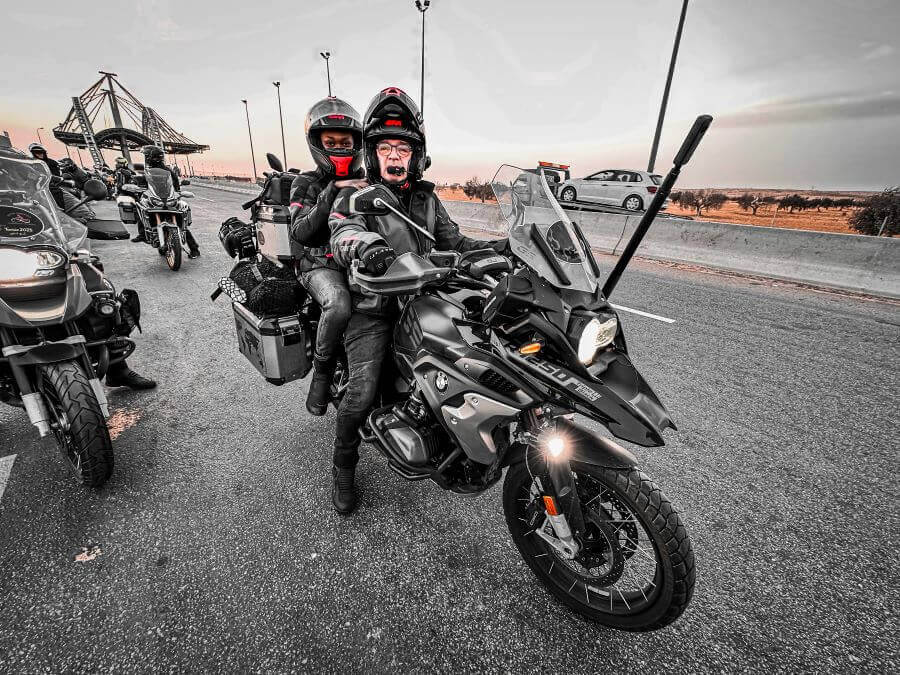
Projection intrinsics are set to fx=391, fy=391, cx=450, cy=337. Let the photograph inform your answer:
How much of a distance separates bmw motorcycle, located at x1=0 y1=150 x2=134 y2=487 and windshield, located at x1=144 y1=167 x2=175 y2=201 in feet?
18.2

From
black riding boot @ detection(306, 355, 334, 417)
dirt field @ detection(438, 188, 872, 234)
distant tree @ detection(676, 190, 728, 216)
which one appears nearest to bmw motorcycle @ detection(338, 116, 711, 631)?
black riding boot @ detection(306, 355, 334, 417)

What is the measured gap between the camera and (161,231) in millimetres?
7168

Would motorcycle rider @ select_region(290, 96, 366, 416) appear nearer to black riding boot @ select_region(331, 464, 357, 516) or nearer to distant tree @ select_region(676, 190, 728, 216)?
black riding boot @ select_region(331, 464, 357, 516)

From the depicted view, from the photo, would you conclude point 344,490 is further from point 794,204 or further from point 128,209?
point 794,204

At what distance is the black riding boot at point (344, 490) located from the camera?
85.0 inches

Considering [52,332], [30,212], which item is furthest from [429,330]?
[30,212]

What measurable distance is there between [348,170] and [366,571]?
298 cm

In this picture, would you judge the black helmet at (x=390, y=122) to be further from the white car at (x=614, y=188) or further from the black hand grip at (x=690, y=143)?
the white car at (x=614, y=188)

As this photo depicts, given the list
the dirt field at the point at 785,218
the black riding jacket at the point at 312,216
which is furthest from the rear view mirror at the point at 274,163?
the dirt field at the point at 785,218

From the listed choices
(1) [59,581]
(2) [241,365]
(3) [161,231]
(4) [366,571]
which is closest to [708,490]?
(4) [366,571]

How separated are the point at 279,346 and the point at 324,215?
35.9 inches

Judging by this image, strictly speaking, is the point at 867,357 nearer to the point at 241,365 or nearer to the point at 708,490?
the point at 708,490

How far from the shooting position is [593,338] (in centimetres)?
130

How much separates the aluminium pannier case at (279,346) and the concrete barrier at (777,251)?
19.4ft
